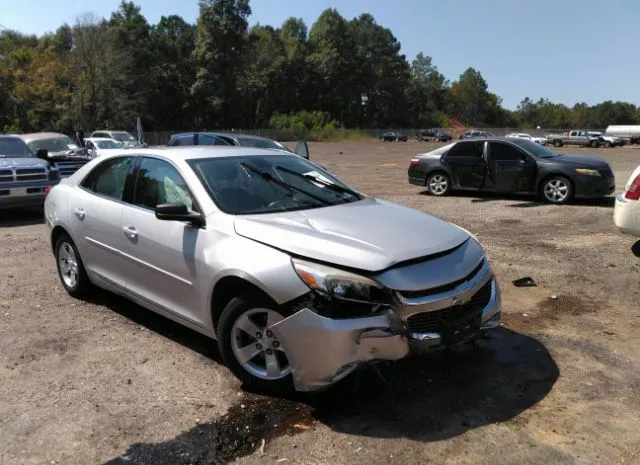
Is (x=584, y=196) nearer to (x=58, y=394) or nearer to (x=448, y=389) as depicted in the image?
(x=448, y=389)

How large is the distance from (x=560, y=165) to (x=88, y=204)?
395 inches

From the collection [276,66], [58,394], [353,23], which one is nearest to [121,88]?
[276,66]

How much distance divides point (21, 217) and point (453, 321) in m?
11.0

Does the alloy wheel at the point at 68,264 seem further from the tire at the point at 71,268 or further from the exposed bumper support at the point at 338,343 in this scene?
the exposed bumper support at the point at 338,343

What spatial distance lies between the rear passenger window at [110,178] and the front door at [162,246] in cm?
25

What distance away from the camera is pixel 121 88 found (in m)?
67.8

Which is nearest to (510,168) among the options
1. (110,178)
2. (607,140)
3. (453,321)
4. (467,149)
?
(467,149)

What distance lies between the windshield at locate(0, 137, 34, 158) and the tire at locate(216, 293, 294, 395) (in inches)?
398

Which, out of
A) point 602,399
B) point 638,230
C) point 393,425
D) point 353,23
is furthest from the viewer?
point 353,23

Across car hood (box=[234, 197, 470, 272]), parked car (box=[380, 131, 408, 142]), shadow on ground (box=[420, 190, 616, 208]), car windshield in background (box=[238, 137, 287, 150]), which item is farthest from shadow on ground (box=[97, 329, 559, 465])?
parked car (box=[380, 131, 408, 142])

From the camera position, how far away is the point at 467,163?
45.1 feet

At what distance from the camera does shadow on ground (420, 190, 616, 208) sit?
12.3m

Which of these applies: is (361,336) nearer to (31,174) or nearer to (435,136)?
(31,174)

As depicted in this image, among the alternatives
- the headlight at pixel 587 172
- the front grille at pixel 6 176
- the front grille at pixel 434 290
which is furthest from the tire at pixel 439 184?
the front grille at pixel 434 290
